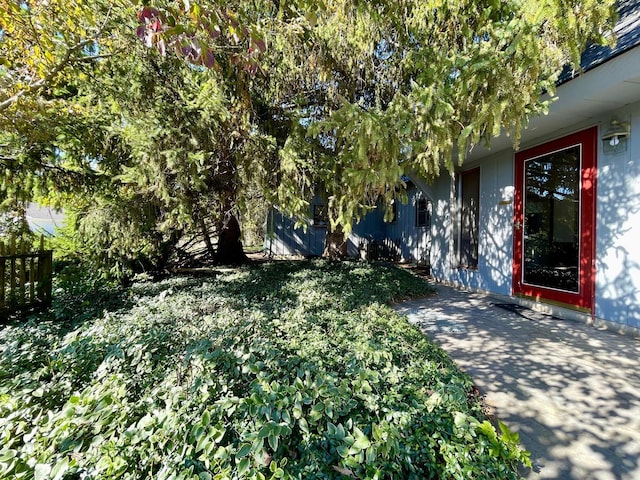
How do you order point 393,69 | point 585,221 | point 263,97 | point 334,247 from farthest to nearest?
point 334,247, point 393,69, point 263,97, point 585,221

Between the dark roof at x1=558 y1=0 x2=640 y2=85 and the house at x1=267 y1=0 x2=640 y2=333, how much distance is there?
2 cm

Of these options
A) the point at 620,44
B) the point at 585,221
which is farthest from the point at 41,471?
the point at 585,221

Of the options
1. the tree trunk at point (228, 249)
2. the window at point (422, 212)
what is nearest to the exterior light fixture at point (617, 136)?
the window at point (422, 212)

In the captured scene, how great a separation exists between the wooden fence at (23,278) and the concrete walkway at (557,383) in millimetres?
5076

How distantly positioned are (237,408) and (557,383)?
8.91 feet

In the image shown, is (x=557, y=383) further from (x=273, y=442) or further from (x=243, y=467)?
(x=243, y=467)

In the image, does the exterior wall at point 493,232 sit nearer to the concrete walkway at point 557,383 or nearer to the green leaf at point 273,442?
the concrete walkway at point 557,383

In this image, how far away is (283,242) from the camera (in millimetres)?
14586

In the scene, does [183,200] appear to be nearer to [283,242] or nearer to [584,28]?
[584,28]

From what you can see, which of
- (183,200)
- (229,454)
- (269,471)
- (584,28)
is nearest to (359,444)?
(269,471)

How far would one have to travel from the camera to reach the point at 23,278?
397 centimetres

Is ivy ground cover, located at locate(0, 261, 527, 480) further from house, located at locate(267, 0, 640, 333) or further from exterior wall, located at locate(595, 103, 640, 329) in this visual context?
house, located at locate(267, 0, 640, 333)

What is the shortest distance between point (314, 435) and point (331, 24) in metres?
4.72

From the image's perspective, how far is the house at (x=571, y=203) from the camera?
3.84m
